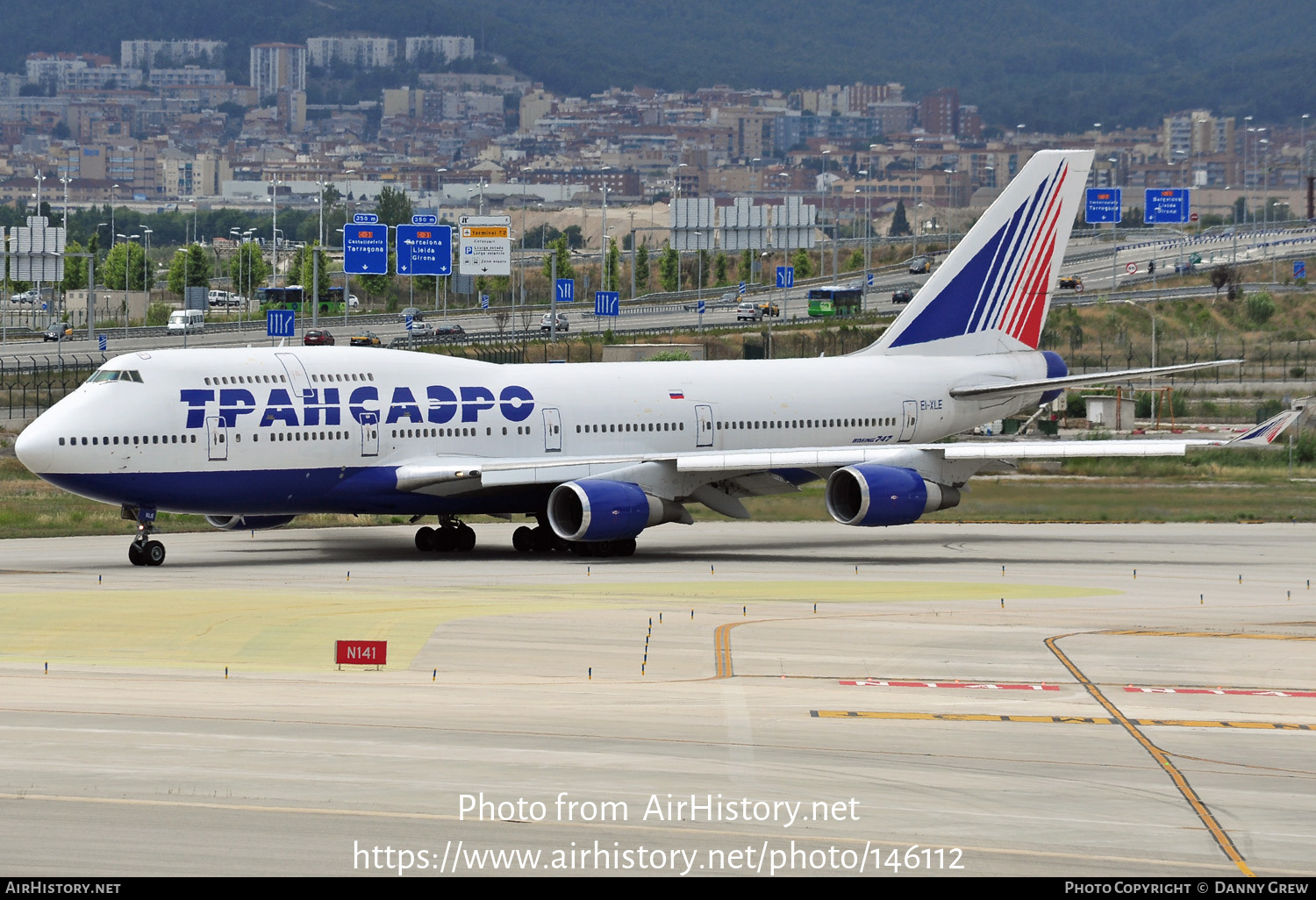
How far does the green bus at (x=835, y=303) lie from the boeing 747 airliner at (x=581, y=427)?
9235 cm

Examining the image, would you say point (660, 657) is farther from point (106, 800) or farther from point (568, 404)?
point (568, 404)

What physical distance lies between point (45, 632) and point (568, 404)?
1810 cm

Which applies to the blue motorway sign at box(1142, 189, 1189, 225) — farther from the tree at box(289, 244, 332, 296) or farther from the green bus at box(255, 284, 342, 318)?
the tree at box(289, 244, 332, 296)

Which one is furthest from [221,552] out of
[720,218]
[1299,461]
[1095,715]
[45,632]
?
[720,218]

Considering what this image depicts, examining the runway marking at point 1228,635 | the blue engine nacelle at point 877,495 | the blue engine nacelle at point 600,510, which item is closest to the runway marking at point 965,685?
the runway marking at point 1228,635

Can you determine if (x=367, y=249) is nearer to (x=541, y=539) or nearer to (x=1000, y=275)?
(x=1000, y=275)

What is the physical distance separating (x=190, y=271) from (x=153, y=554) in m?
141

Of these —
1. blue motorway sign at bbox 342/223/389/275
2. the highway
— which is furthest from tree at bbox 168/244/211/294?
blue motorway sign at bbox 342/223/389/275

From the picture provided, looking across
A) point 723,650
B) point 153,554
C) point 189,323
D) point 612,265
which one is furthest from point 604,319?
point 723,650

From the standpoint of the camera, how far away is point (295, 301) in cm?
15412

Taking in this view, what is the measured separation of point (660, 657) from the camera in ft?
93.9

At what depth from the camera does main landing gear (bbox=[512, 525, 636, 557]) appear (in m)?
44.6

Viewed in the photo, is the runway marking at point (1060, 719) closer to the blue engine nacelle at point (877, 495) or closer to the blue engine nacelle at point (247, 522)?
the blue engine nacelle at point (877, 495)

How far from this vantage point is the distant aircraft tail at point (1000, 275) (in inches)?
2044
